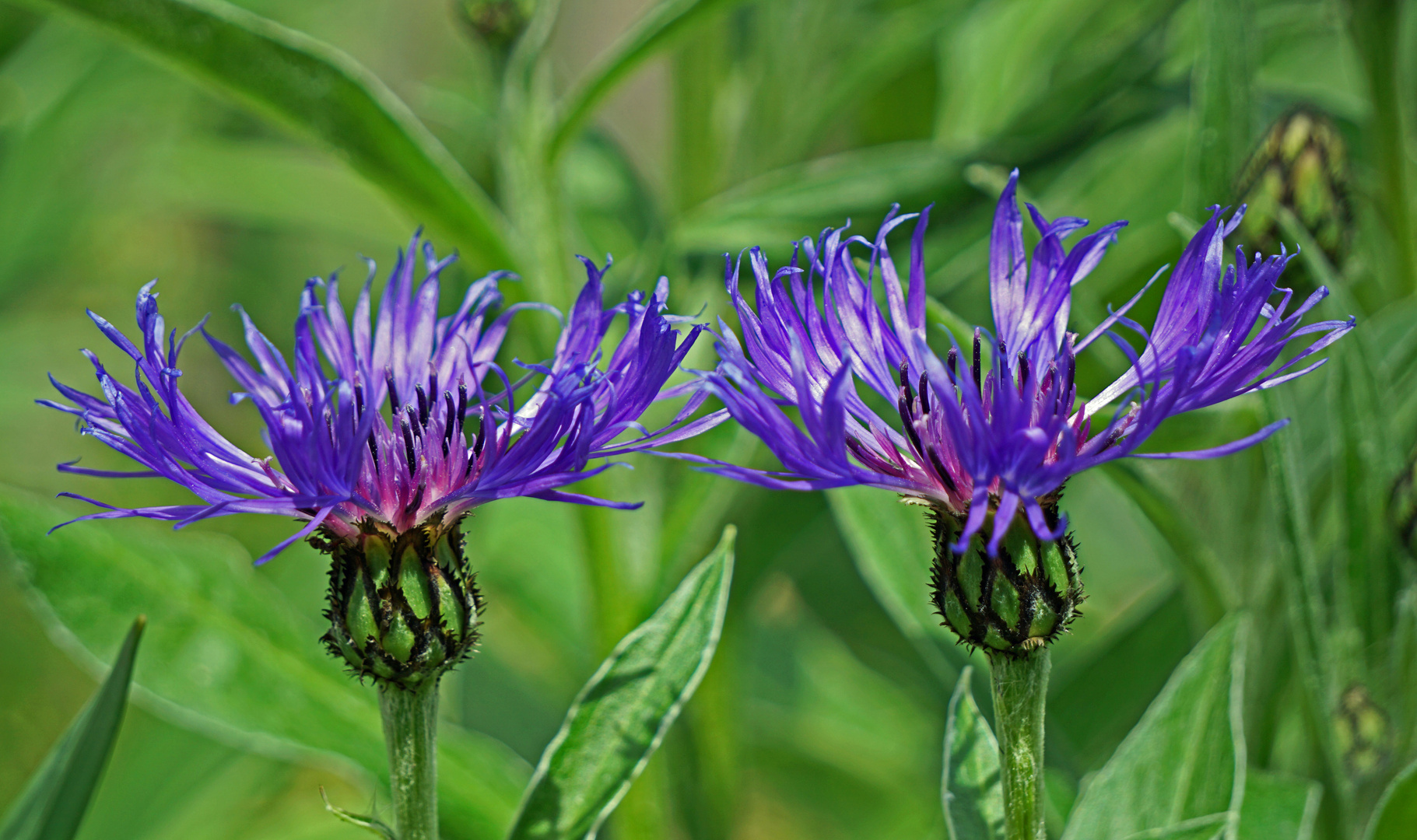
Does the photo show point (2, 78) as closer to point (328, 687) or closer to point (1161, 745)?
point (328, 687)

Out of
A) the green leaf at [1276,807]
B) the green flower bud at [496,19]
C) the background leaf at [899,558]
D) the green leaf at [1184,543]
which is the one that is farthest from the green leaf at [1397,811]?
the green flower bud at [496,19]

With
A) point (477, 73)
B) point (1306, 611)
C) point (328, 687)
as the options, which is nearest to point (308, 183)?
point (477, 73)

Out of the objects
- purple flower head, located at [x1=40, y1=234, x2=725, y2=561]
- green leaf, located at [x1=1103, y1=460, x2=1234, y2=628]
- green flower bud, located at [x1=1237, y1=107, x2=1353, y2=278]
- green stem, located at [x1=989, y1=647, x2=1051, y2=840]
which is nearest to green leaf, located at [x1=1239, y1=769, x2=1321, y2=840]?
green leaf, located at [x1=1103, y1=460, x2=1234, y2=628]

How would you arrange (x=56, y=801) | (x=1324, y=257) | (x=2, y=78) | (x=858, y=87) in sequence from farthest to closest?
(x=2, y=78), (x=858, y=87), (x=1324, y=257), (x=56, y=801)

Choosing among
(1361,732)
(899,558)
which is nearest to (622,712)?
(899,558)

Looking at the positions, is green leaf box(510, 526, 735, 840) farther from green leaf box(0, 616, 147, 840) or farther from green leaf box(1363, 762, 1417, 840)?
green leaf box(1363, 762, 1417, 840)

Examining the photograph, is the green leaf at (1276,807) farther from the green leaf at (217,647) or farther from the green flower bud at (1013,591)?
the green leaf at (217,647)
